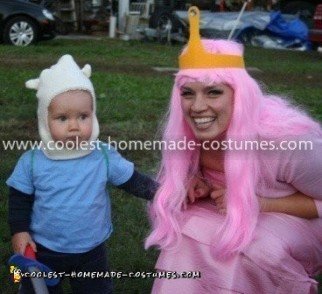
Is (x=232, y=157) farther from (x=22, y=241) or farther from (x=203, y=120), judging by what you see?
(x=22, y=241)

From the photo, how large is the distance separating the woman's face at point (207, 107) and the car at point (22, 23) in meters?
11.3

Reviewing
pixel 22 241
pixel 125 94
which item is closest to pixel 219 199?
pixel 22 241

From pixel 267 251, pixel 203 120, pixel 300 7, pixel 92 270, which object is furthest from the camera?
pixel 300 7

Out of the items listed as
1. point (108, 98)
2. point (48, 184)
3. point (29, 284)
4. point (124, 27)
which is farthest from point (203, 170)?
point (124, 27)

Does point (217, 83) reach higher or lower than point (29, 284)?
higher

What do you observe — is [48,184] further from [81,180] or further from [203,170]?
[203,170]

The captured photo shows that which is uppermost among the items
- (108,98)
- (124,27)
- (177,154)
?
(177,154)

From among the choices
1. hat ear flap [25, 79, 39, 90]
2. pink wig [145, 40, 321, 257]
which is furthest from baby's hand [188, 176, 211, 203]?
hat ear flap [25, 79, 39, 90]

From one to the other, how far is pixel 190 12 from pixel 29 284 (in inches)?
48.3

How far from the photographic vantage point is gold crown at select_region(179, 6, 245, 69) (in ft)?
9.55

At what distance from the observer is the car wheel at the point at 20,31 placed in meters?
13.9

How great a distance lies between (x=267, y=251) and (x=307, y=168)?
1.12 feet

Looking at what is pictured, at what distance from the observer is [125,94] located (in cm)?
835

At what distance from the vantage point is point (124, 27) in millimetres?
17828
